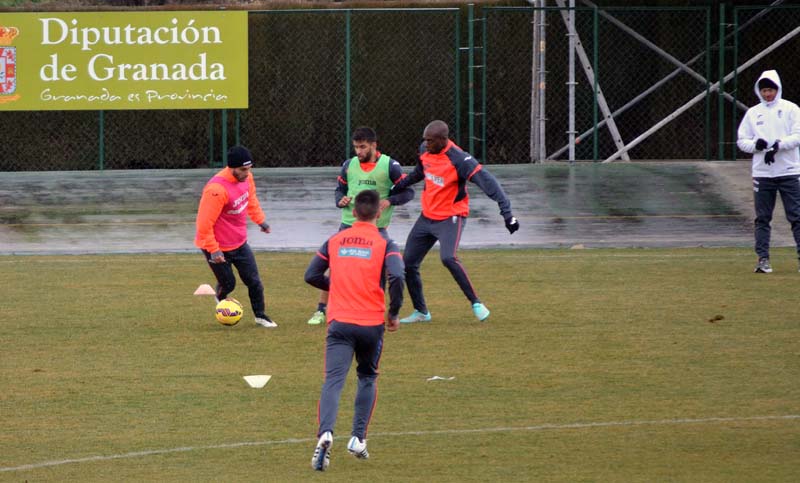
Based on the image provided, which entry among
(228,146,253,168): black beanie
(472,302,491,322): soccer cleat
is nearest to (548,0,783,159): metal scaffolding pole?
(472,302,491,322): soccer cleat

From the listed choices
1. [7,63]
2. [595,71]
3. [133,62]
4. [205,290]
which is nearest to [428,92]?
[595,71]

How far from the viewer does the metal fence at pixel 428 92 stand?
27.8 metres

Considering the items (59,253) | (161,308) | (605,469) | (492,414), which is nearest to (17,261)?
(59,253)

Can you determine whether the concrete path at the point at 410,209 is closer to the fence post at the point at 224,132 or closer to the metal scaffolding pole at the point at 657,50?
the fence post at the point at 224,132

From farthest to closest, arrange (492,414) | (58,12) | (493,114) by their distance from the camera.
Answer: (493,114)
(58,12)
(492,414)

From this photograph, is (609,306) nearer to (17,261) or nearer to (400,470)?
(400,470)

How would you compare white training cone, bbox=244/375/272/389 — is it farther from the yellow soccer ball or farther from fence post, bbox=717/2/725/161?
fence post, bbox=717/2/725/161

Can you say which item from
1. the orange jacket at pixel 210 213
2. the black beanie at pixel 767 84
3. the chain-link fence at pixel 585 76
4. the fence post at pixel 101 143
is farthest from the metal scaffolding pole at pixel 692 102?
the orange jacket at pixel 210 213

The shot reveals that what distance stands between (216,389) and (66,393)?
42.7 inches

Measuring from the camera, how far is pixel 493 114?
93.8ft

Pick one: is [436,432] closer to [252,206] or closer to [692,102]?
[252,206]

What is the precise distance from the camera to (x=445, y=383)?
10453mm

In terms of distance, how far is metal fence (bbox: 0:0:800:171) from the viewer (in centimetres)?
2778

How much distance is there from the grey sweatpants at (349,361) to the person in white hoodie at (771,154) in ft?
27.8
